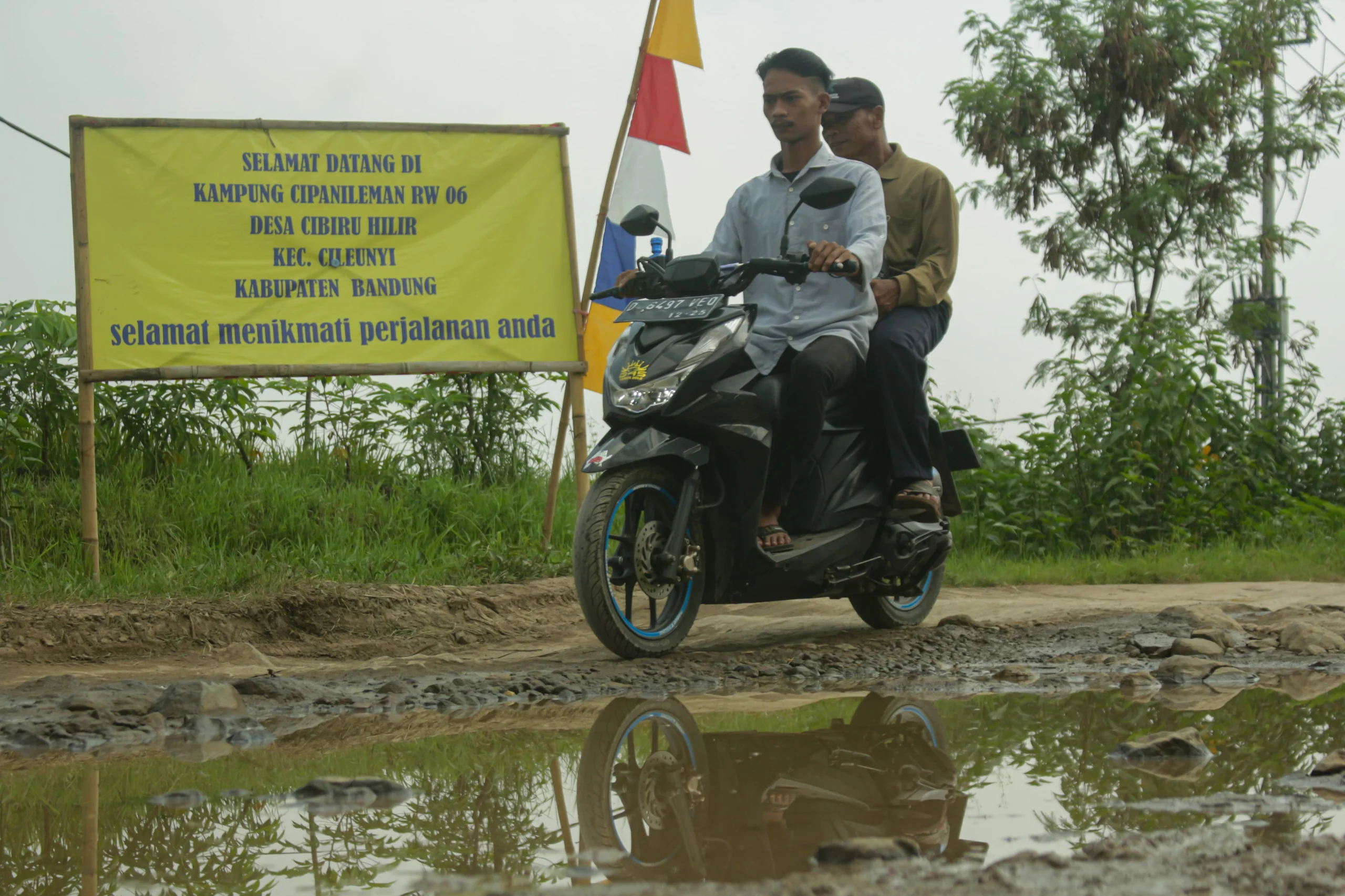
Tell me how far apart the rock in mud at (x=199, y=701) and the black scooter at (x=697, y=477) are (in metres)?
1.12

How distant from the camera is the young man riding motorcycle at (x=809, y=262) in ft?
15.0

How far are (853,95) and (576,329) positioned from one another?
2.35 metres

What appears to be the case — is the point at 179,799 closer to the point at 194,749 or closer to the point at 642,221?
the point at 194,749

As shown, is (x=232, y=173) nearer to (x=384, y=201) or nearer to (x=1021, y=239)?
(x=384, y=201)

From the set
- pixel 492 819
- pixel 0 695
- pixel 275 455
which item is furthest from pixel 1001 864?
pixel 275 455

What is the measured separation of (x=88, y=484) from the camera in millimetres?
6332

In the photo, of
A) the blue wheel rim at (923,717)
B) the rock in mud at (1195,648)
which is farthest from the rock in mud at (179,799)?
the rock in mud at (1195,648)

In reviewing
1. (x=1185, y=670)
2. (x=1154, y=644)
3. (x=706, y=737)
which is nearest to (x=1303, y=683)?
(x=1185, y=670)

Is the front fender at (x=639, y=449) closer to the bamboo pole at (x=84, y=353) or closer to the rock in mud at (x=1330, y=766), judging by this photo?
the rock in mud at (x=1330, y=766)

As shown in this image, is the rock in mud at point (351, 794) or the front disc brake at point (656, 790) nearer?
the front disc brake at point (656, 790)

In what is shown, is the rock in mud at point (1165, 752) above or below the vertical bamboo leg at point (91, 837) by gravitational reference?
below

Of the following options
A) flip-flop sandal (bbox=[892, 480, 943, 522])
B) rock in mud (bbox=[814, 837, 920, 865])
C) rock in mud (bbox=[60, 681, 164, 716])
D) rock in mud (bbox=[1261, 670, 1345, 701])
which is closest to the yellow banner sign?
flip-flop sandal (bbox=[892, 480, 943, 522])

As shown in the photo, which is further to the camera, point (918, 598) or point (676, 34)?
point (676, 34)

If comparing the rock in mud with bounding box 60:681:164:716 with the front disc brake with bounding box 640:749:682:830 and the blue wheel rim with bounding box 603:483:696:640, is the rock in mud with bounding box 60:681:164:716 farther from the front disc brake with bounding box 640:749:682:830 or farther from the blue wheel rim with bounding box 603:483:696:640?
the front disc brake with bounding box 640:749:682:830
